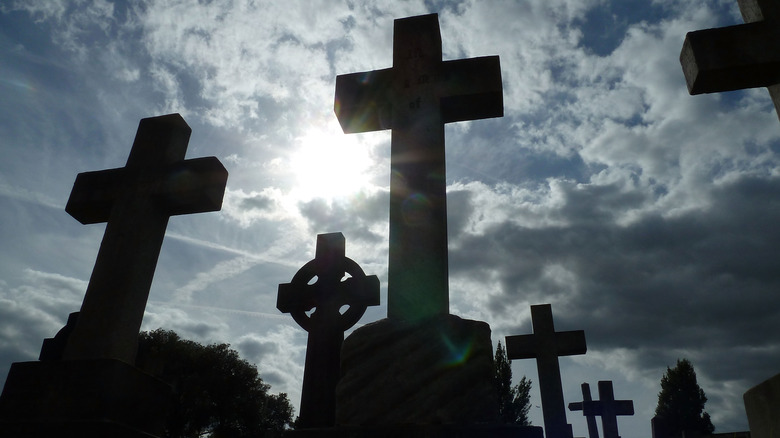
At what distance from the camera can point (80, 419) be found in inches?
130

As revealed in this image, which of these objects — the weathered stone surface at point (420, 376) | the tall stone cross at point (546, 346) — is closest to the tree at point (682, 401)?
the tall stone cross at point (546, 346)

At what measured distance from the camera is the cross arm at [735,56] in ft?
11.1

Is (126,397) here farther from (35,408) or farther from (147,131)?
(147,131)

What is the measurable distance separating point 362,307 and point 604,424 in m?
14.4

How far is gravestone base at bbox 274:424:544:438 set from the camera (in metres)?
2.70

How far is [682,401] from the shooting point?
3544 centimetres

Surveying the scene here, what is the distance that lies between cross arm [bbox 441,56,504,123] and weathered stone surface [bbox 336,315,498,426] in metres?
2.09

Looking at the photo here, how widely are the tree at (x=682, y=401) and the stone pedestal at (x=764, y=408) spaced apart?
37654 mm

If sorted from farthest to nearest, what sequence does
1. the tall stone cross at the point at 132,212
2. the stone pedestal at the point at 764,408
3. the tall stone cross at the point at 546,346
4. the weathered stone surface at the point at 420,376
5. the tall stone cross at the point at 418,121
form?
1. the tall stone cross at the point at 546,346
2. the tall stone cross at the point at 132,212
3. the tall stone cross at the point at 418,121
4. the weathered stone surface at the point at 420,376
5. the stone pedestal at the point at 764,408

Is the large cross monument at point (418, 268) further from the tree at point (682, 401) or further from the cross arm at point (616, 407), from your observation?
the tree at point (682, 401)

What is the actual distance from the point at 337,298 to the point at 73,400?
128 inches

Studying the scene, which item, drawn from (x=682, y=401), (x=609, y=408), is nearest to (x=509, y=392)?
(x=609, y=408)

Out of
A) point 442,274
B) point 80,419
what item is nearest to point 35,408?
point 80,419

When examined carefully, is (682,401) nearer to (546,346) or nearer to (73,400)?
(546,346)
